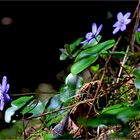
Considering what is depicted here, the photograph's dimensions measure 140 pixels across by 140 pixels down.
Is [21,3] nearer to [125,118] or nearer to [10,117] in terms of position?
[10,117]

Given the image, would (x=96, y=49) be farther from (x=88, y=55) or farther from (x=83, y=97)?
(x=83, y=97)

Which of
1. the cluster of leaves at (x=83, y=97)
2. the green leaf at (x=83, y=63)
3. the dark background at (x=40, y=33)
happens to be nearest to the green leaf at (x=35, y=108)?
the cluster of leaves at (x=83, y=97)

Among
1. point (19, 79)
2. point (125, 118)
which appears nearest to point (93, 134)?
point (125, 118)

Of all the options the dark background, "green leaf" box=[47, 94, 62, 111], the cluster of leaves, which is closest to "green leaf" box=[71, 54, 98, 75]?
the cluster of leaves

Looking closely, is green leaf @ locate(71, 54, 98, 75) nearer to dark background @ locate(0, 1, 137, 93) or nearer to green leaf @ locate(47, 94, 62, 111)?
green leaf @ locate(47, 94, 62, 111)

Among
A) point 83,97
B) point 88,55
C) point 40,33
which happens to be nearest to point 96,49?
point 88,55

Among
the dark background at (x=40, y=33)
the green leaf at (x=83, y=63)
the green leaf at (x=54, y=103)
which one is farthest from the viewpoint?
the dark background at (x=40, y=33)

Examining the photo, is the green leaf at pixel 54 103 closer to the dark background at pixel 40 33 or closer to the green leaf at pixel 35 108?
the green leaf at pixel 35 108
